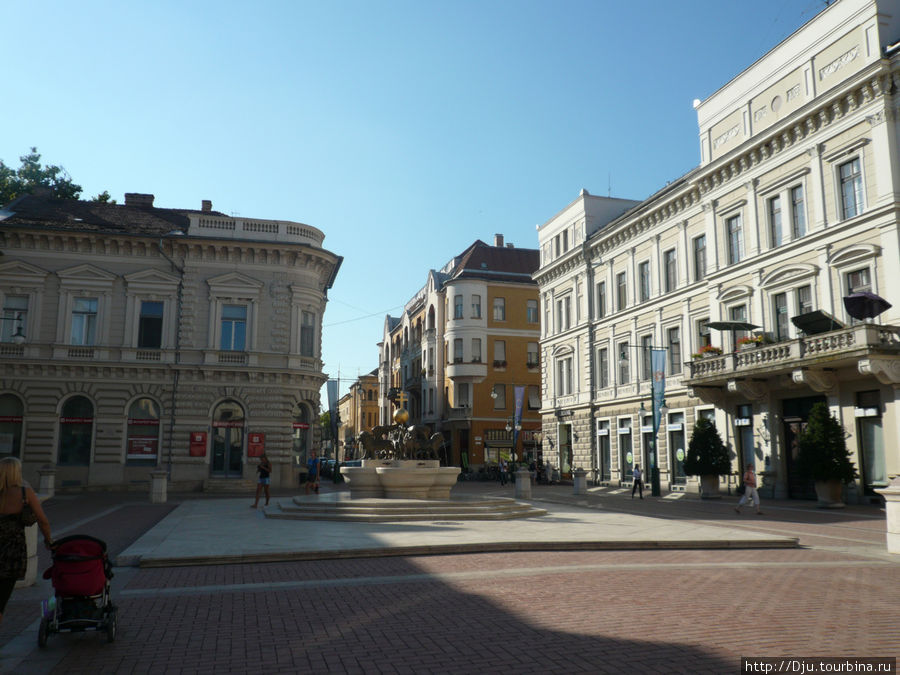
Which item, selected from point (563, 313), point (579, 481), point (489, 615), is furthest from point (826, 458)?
point (563, 313)

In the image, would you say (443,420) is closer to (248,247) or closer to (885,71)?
(248,247)

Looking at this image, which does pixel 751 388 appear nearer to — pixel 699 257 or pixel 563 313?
pixel 699 257

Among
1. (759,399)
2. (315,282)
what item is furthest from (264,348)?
(759,399)

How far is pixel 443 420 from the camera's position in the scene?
60.2 m

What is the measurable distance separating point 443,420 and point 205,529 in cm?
4434

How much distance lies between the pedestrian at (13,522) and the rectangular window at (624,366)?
115 ft

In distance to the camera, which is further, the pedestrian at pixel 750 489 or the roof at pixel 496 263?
the roof at pixel 496 263

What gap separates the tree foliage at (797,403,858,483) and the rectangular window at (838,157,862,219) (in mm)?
7090

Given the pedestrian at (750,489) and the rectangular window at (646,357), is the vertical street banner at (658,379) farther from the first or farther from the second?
the pedestrian at (750,489)

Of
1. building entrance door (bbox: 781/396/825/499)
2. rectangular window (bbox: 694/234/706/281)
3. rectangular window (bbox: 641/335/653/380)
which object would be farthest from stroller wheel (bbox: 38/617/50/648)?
rectangular window (bbox: 641/335/653/380)

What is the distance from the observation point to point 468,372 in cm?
5756

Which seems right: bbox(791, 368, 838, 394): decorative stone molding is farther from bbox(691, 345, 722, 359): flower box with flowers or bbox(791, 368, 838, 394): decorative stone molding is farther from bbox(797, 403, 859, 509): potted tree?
bbox(691, 345, 722, 359): flower box with flowers

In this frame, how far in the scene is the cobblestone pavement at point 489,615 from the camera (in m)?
6.40

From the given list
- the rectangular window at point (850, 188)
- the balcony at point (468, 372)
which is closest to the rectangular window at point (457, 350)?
the balcony at point (468, 372)
